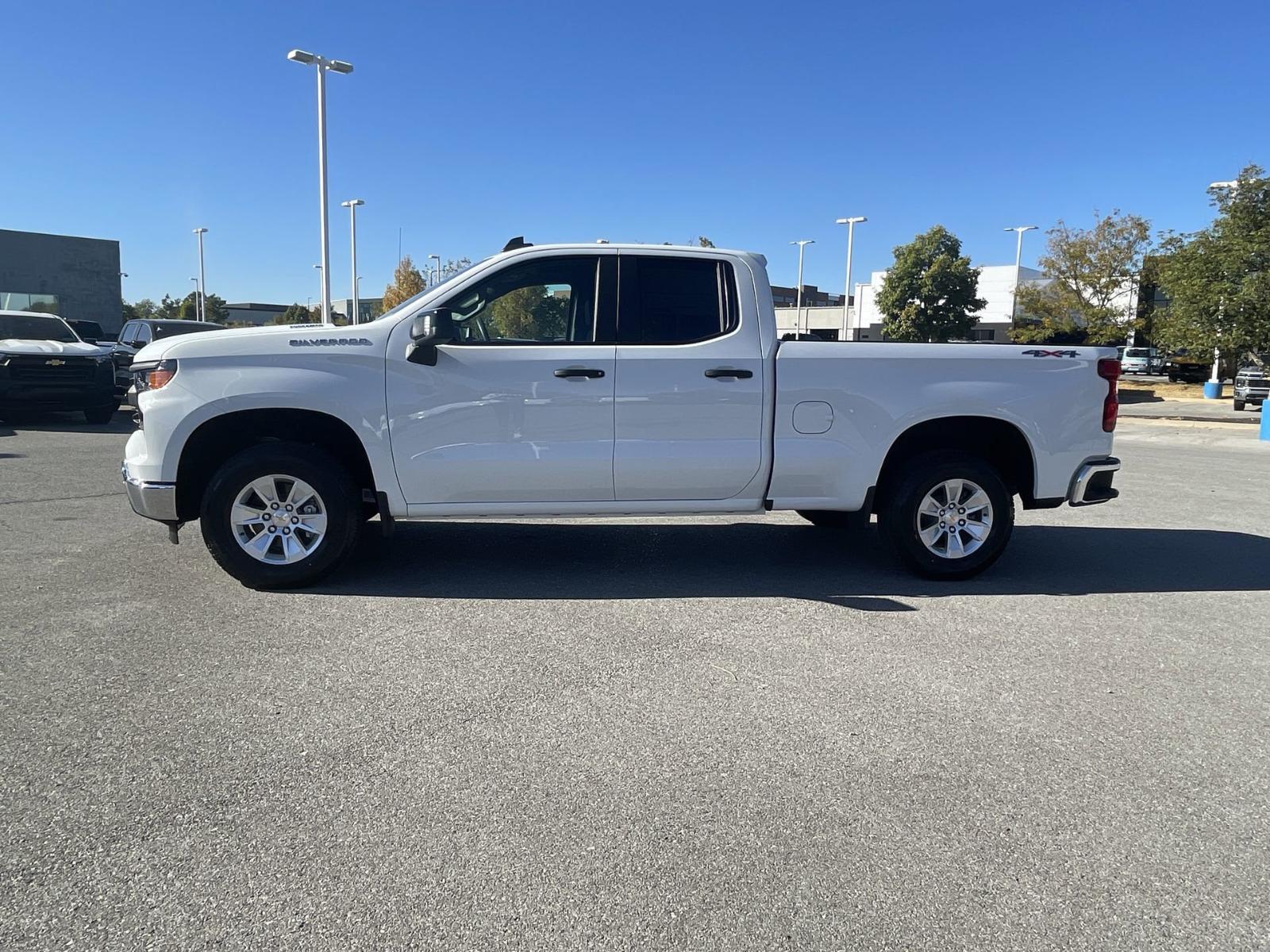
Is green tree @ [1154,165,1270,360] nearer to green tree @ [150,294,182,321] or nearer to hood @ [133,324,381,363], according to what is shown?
hood @ [133,324,381,363]

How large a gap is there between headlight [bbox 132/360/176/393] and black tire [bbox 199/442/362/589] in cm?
57

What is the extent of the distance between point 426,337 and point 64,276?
4802 centimetres

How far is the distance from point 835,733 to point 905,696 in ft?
1.78

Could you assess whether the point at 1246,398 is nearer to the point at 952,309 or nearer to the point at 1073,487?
the point at 952,309

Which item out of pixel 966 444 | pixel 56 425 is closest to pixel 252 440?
pixel 966 444

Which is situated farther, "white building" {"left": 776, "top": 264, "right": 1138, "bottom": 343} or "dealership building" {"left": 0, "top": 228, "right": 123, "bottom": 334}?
"white building" {"left": 776, "top": 264, "right": 1138, "bottom": 343}

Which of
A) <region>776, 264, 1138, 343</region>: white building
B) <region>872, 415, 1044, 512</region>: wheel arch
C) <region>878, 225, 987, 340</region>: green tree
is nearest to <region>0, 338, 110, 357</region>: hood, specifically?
<region>872, 415, 1044, 512</region>: wheel arch

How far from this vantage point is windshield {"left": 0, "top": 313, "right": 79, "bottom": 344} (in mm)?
14758

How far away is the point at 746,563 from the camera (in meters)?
6.30

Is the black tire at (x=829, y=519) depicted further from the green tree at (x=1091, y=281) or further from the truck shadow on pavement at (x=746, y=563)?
the green tree at (x=1091, y=281)

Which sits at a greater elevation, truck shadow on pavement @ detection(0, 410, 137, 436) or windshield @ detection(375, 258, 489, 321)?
windshield @ detection(375, 258, 489, 321)

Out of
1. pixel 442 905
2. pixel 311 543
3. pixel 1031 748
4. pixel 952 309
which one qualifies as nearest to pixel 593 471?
pixel 311 543

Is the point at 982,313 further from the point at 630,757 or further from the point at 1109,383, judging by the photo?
the point at 630,757

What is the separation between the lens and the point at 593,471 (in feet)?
18.0
